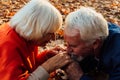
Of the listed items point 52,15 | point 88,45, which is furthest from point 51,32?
point 88,45

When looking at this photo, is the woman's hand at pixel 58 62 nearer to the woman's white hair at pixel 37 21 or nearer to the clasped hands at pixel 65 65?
the clasped hands at pixel 65 65

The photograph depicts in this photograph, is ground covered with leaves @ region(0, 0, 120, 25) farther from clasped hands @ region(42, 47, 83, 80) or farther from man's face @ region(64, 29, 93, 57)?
man's face @ region(64, 29, 93, 57)

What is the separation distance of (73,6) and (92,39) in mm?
4291

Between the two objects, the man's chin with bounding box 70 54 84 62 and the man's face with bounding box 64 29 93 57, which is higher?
the man's face with bounding box 64 29 93 57

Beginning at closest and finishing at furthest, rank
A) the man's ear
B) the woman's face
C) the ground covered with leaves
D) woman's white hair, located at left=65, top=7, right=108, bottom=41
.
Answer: woman's white hair, located at left=65, top=7, right=108, bottom=41
the man's ear
the woman's face
the ground covered with leaves

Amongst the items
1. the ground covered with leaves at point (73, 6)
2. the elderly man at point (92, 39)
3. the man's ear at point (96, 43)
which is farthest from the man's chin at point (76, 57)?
the ground covered with leaves at point (73, 6)

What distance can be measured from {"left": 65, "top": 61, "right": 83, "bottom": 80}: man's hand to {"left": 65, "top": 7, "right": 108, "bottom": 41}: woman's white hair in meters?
0.43

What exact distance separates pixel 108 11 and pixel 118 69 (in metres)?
3.97

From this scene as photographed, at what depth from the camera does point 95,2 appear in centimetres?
816

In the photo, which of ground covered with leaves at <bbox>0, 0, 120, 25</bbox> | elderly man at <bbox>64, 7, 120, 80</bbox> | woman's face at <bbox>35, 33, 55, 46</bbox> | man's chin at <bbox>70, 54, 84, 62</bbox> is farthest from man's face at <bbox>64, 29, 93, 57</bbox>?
ground covered with leaves at <bbox>0, 0, 120, 25</bbox>

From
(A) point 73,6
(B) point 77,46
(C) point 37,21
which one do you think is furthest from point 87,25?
(A) point 73,6

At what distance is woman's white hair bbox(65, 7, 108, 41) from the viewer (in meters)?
3.35

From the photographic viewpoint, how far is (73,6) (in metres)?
7.66

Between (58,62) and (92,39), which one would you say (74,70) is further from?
(92,39)
